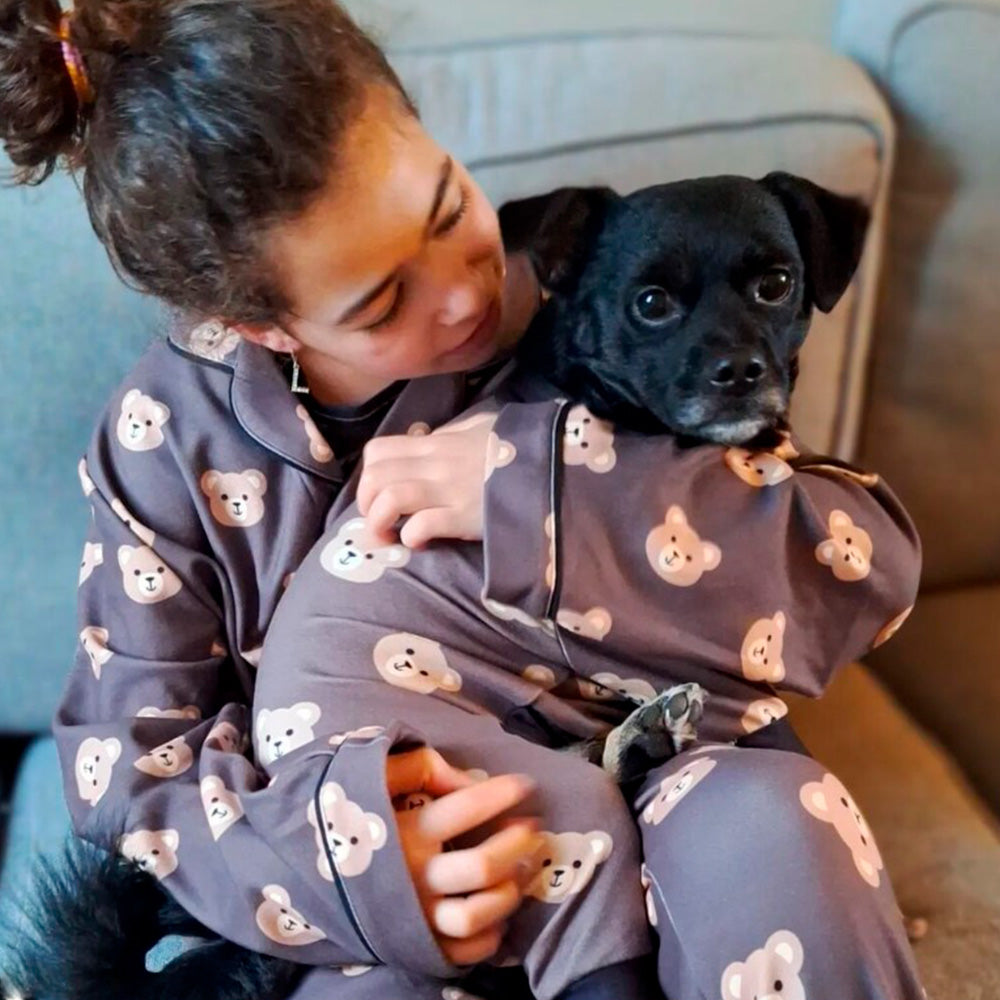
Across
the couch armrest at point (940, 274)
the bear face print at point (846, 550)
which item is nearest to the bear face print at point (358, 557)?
the bear face print at point (846, 550)

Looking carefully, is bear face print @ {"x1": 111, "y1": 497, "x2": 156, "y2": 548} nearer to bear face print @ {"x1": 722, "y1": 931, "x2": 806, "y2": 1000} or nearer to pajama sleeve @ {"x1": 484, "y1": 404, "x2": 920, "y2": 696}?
pajama sleeve @ {"x1": 484, "y1": 404, "x2": 920, "y2": 696}

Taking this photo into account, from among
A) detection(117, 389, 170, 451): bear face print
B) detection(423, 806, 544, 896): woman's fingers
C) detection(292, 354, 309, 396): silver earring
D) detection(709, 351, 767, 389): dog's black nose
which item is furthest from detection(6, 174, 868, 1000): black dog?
detection(117, 389, 170, 451): bear face print

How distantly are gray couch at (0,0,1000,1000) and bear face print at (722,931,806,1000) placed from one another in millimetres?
281

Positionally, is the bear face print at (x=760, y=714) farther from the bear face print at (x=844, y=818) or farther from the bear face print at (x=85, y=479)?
the bear face print at (x=85, y=479)

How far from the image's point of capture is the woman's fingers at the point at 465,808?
0.83 m

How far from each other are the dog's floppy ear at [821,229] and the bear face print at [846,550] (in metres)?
0.17

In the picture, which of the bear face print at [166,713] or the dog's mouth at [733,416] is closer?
the dog's mouth at [733,416]

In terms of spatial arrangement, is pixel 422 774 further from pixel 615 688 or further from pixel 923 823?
pixel 923 823

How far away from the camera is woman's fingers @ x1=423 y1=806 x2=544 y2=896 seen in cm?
81

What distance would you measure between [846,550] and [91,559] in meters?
0.61

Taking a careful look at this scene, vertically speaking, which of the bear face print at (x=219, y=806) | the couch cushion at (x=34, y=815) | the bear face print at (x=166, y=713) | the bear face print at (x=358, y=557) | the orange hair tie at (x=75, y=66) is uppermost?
the orange hair tie at (x=75, y=66)

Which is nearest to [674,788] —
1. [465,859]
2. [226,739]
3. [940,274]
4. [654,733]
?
[654,733]

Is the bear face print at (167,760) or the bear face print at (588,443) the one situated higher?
the bear face print at (588,443)

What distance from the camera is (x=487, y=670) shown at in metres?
0.94
